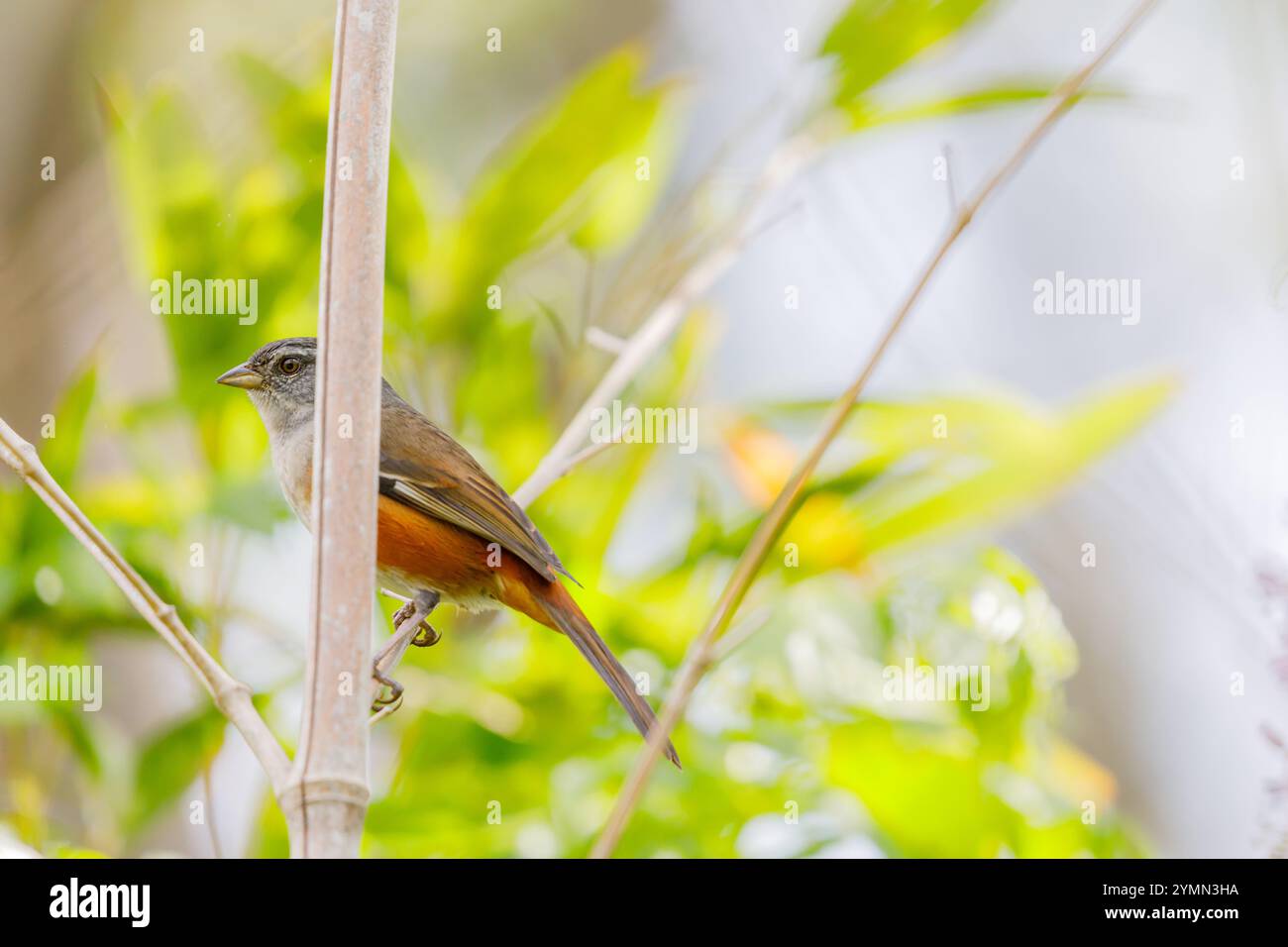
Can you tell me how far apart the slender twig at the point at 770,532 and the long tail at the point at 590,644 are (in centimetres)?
66

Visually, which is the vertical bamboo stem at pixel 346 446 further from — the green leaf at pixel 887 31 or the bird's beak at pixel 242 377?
the green leaf at pixel 887 31

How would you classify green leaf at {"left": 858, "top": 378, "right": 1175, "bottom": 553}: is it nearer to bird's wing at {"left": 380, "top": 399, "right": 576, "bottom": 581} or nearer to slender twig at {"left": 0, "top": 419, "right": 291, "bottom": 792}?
bird's wing at {"left": 380, "top": 399, "right": 576, "bottom": 581}

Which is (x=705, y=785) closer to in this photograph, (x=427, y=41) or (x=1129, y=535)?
(x=1129, y=535)

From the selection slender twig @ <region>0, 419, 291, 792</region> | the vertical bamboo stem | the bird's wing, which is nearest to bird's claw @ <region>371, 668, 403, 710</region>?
the bird's wing

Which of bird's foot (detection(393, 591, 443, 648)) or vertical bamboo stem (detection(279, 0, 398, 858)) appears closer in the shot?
vertical bamboo stem (detection(279, 0, 398, 858))

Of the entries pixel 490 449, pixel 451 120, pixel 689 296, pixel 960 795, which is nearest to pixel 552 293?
pixel 490 449

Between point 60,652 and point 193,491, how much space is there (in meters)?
0.34

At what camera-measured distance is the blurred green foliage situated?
194 centimetres

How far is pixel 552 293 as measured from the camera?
2.74m

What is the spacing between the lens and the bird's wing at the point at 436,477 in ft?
7.40

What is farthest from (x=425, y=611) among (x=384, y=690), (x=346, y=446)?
(x=346, y=446)

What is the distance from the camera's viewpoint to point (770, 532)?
1232 mm

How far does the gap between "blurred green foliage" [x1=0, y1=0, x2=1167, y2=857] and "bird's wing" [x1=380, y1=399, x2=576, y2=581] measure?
0.11 metres

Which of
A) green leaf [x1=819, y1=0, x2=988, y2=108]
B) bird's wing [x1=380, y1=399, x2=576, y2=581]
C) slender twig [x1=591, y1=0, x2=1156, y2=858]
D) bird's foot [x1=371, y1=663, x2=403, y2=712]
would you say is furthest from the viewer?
green leaf [x1=819, y1=0, x2=988, y2=108]
